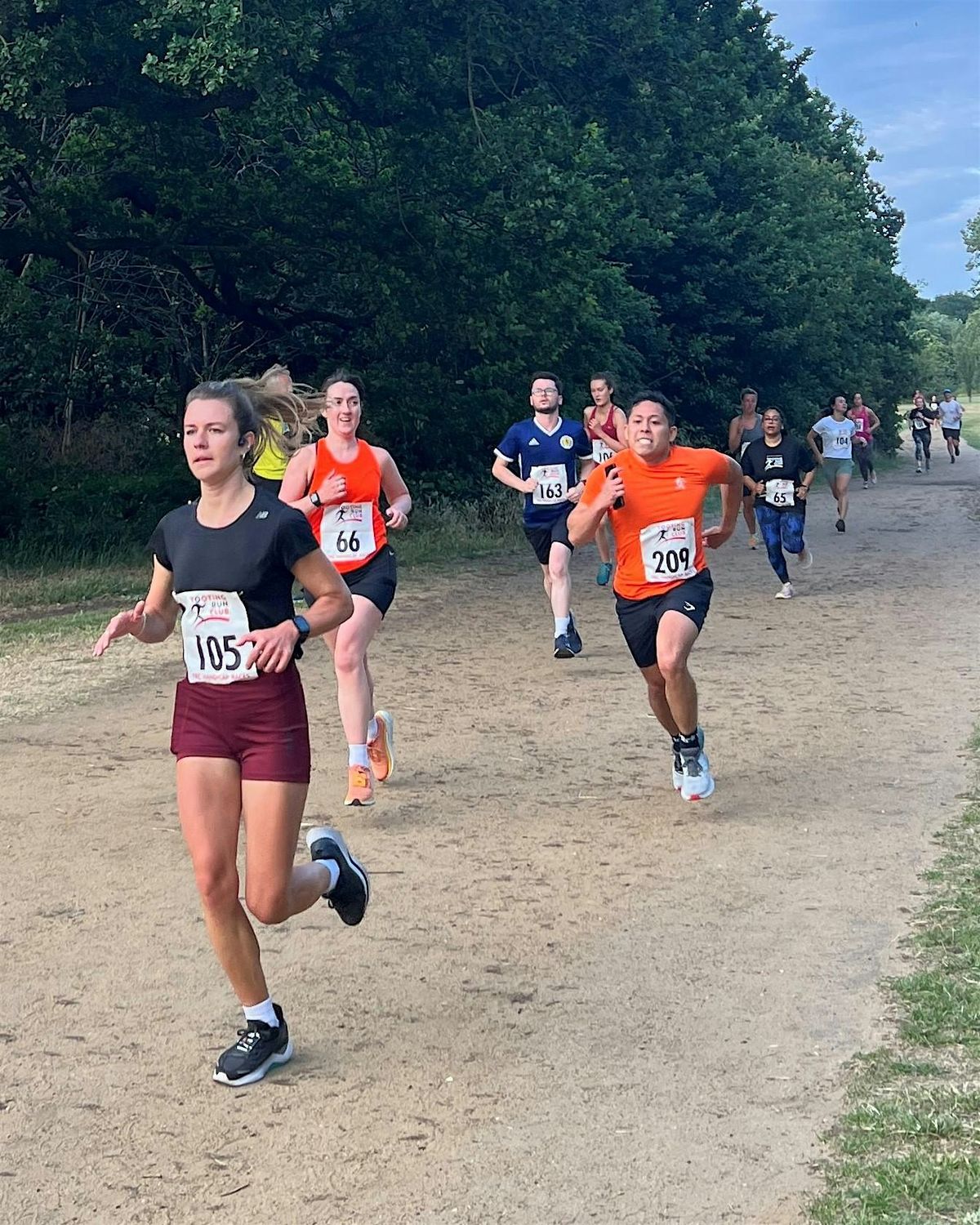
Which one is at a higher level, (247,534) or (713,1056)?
(247,534)

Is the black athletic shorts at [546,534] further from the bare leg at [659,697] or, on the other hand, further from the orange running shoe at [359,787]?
the orange running shoe at [359,787]

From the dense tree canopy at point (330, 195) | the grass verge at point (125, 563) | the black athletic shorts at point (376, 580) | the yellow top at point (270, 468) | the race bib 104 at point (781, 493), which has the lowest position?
the grass verge at point (125, 563)

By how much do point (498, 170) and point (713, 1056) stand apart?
16.6 metres

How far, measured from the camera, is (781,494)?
15375 mm

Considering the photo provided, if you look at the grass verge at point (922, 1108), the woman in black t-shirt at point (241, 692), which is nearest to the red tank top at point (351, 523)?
the woman in black t-shirt at point (241, 692)

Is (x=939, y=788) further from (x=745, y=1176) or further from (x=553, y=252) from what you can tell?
(x=553, y=252)

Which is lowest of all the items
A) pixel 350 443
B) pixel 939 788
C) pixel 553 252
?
pixel 939 788

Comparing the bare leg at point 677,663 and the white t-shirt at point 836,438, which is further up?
the white t-shirt at point 836,438

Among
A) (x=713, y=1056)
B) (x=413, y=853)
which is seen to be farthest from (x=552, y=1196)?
(x=413, y=853)

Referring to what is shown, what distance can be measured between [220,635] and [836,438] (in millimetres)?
18526

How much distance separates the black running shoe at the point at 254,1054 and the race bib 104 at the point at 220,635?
0.97m

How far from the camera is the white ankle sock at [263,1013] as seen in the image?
4473mm

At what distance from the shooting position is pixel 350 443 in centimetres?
818

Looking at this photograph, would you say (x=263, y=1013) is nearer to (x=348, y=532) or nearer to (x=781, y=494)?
(x=348, y=532)
